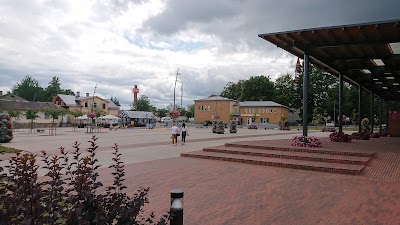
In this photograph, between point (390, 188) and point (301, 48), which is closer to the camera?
point (390, 188)

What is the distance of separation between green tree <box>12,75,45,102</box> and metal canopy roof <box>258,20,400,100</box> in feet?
338

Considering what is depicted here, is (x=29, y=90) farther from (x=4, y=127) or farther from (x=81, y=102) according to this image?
(x=4, y=127)

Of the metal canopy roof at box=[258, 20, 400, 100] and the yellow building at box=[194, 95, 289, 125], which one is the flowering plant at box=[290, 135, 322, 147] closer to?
the metal canopy roof at box=[258, 20, 400, 100]

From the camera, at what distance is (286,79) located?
8688 cm

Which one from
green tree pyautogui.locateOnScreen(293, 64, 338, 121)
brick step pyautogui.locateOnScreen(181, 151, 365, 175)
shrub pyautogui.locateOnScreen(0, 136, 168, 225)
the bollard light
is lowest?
brick step pyautogui.locateOnScreen(181, 151, 365, 175)

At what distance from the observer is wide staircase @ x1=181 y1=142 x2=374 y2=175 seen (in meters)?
10.3

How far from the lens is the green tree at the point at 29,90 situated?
10398 cm

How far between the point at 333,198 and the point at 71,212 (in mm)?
5601

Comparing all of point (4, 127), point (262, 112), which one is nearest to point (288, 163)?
point (4, 127)

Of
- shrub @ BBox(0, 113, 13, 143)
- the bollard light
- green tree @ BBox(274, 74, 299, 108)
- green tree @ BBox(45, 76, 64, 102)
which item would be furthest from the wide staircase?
green tree @ BBox(45, 76, 64, 102)

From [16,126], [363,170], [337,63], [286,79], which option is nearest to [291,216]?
[363,170]

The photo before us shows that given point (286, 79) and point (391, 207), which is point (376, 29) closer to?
point (391, 207)

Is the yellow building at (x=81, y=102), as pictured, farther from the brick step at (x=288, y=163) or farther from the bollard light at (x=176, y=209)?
the bollard light at (x=176, y=209)

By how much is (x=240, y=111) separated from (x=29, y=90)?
71571 millimetres
